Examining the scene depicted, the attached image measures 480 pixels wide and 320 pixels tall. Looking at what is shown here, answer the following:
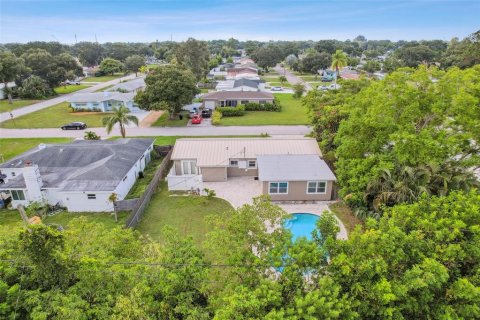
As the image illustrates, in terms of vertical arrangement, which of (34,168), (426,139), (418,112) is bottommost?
(34,168)

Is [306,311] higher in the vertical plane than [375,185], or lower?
higher

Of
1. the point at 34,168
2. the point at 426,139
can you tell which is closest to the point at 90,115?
the point at 34,168

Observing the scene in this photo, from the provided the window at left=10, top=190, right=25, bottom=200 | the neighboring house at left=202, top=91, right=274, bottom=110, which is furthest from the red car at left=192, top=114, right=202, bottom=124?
the window at left=10, top=190, right=25, bottom=200

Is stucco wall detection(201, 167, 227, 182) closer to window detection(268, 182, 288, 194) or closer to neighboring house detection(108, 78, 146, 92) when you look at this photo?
window detection(268, 182, 288, 194)

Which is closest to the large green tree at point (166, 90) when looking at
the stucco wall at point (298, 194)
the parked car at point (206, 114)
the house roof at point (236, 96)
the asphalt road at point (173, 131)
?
the asphalt road at point (173, 131)

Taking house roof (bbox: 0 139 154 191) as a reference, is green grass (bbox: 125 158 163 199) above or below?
below

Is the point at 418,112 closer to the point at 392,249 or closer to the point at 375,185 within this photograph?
the point at 375,185

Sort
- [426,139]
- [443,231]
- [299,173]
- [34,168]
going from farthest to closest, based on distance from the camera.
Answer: [299,173]
[34,168]
[426,139]
[443,231]

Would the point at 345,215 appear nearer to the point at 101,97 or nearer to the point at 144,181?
the point at 144,181
